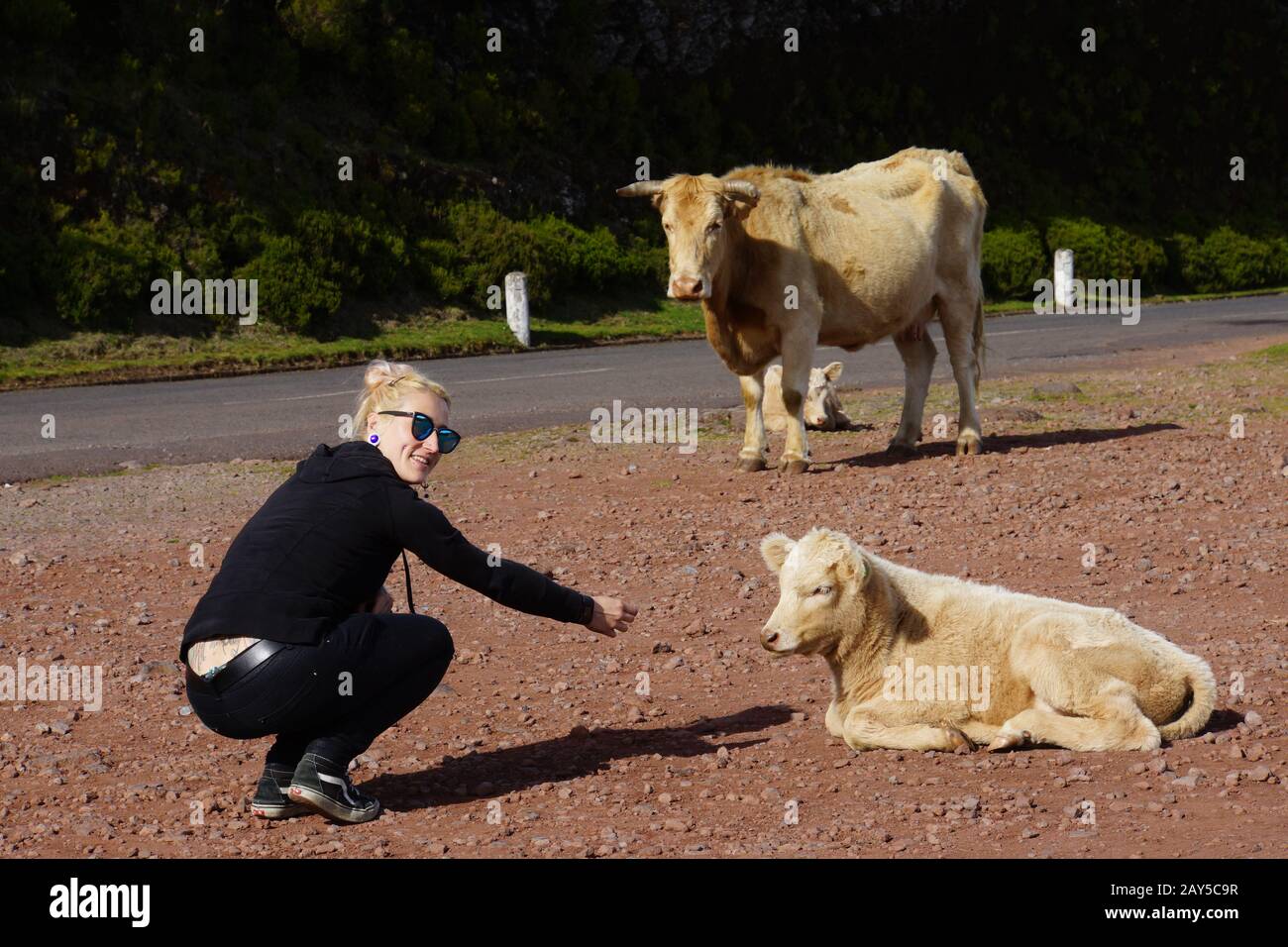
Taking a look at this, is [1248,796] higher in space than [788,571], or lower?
lower

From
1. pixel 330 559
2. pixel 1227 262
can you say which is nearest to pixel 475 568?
pixel 330 559

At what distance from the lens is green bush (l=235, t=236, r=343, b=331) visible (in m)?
28.2

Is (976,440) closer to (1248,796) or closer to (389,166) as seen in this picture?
(1248,796)

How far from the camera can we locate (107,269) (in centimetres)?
2695

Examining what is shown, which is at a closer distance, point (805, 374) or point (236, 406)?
point (805, 374)

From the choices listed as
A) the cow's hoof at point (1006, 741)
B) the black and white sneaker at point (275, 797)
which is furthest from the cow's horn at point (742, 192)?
the black and white sneaker at point (275, 797)

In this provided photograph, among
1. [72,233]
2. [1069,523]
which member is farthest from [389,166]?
[1069,523]

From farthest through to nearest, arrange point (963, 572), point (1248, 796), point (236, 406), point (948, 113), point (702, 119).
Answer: point (948, 113) → point (702, 119) → point (236, 406) → point (963, 572) → point (1248, 796)

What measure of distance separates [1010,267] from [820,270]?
26.4 m

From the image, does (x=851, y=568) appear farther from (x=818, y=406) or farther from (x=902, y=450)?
(x=818, y=406)

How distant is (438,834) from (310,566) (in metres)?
1.05

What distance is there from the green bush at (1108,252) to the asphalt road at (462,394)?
1196cm

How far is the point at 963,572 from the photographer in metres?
9.80

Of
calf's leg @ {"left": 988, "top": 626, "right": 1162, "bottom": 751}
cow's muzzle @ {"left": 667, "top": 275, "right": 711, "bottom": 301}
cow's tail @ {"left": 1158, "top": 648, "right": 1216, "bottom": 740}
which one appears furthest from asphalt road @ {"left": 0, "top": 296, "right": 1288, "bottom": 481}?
cow's tail @ {"left": 1158, "top": 648, "right": 1216, "bottom": 740}
